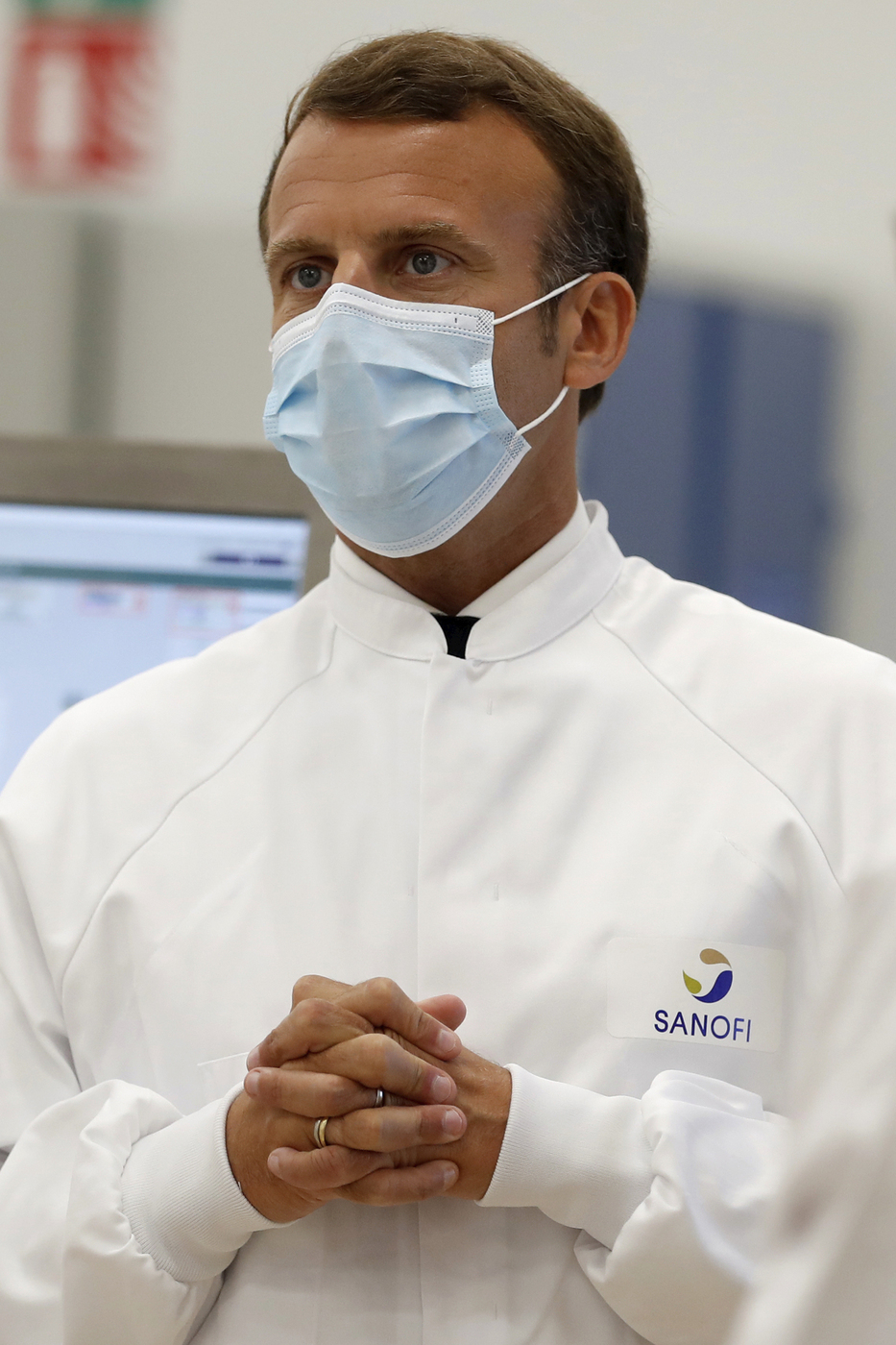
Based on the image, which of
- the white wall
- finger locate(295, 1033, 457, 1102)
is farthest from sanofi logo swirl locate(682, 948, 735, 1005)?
the white wall

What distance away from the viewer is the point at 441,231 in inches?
55.3

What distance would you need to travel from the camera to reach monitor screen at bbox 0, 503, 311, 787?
5.83 feet

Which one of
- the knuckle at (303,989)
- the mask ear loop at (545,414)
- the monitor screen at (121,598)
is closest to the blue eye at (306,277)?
the mask ear loop at (545,414)

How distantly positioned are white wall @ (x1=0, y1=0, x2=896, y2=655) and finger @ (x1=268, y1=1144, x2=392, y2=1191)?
167 centimetres

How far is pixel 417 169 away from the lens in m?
1.42

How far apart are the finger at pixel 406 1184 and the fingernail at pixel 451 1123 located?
4cm

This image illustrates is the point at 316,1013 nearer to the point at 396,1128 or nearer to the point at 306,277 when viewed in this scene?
the point at 396,1128

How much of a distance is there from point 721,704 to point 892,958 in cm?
77

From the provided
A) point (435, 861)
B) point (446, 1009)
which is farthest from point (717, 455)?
point (446, 1009)

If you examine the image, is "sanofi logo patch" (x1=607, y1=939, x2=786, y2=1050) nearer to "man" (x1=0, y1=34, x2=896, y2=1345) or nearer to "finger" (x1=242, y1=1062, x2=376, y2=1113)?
"man" (x1=0, y1=34, x2=896, y2=1345)

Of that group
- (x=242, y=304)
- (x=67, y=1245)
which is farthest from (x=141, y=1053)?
(x=242, y=304)

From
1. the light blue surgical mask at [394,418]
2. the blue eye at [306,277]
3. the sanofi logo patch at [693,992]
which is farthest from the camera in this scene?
the blue eye at [306,277]

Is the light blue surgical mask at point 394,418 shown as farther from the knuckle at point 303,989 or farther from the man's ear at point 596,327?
the knuckle at point 303,989

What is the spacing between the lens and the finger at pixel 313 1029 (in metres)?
1.12
